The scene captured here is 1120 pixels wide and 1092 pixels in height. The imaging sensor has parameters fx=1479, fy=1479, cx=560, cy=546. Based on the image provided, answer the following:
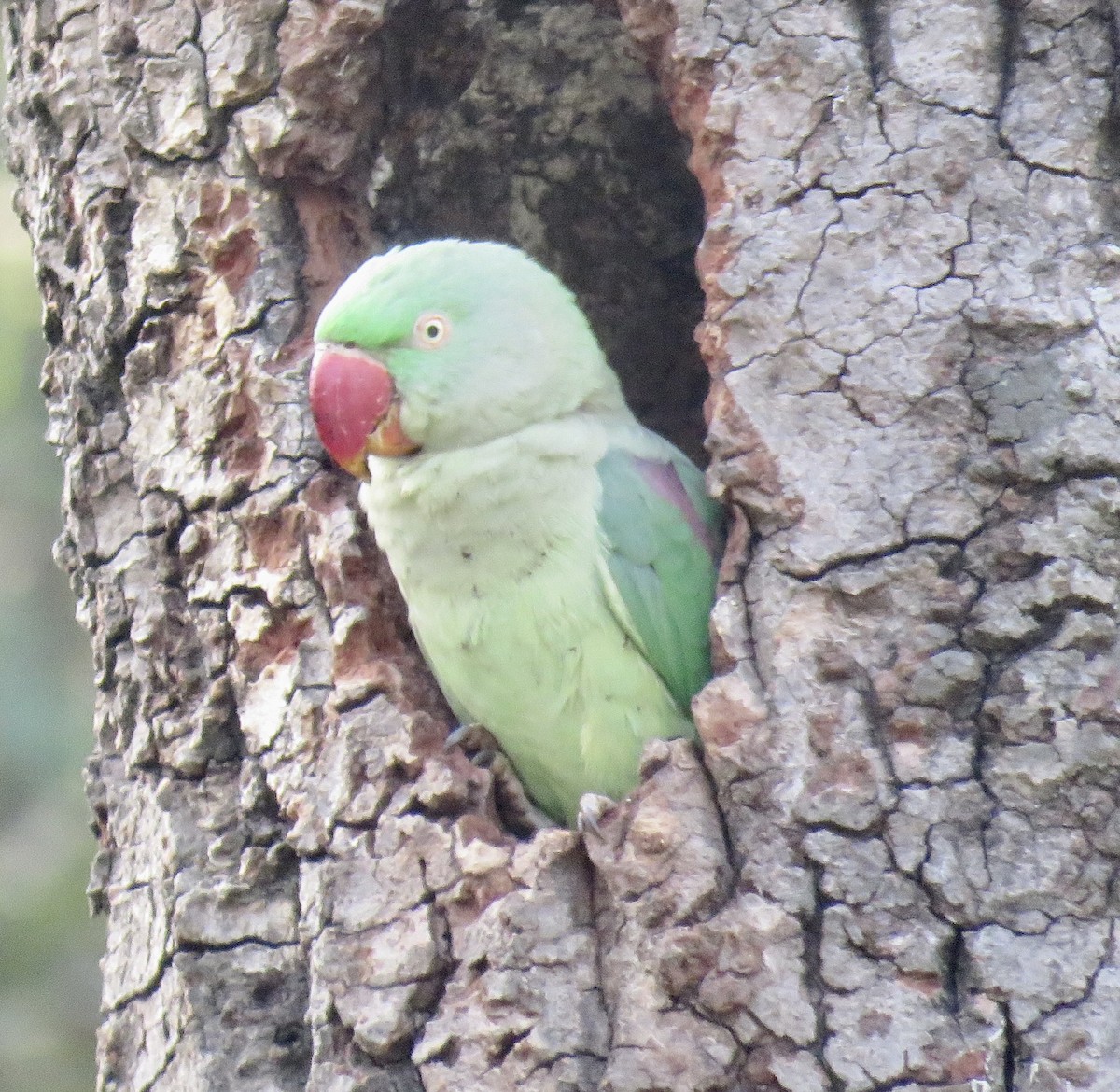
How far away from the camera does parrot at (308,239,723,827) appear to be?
A: 304 centimetres

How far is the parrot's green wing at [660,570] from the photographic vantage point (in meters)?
3.03

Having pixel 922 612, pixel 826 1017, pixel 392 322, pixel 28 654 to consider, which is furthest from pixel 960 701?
pixel 28 654

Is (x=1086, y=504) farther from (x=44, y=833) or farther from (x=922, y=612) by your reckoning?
(x=44, y=833)

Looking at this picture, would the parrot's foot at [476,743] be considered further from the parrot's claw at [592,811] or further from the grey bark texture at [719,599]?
the parrot's claw at [592,811]

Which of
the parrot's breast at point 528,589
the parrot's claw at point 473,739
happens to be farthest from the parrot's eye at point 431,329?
the parrot's claw at point 473,739

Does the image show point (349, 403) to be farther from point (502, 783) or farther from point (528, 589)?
point (502, 783)

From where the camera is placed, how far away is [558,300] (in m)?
3.32

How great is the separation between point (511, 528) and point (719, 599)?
576mm

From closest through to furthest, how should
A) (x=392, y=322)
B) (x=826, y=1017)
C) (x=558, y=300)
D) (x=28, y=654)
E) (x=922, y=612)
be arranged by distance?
(x=826, y=1017) < (x=922, y=612) < (x=392, y=322) < (x=558, y=300) < (x=28, y=654)

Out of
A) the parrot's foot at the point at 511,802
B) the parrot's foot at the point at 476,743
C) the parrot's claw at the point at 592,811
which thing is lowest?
the parrot's foot at the point at 511,802

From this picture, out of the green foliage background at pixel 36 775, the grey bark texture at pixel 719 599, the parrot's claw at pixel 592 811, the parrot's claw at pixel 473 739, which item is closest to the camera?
the grey bark texture at pixel 719 599

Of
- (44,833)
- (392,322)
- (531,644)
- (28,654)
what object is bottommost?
(44,833)

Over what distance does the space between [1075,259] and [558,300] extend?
1169 mm

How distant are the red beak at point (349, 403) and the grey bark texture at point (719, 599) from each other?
169mm
